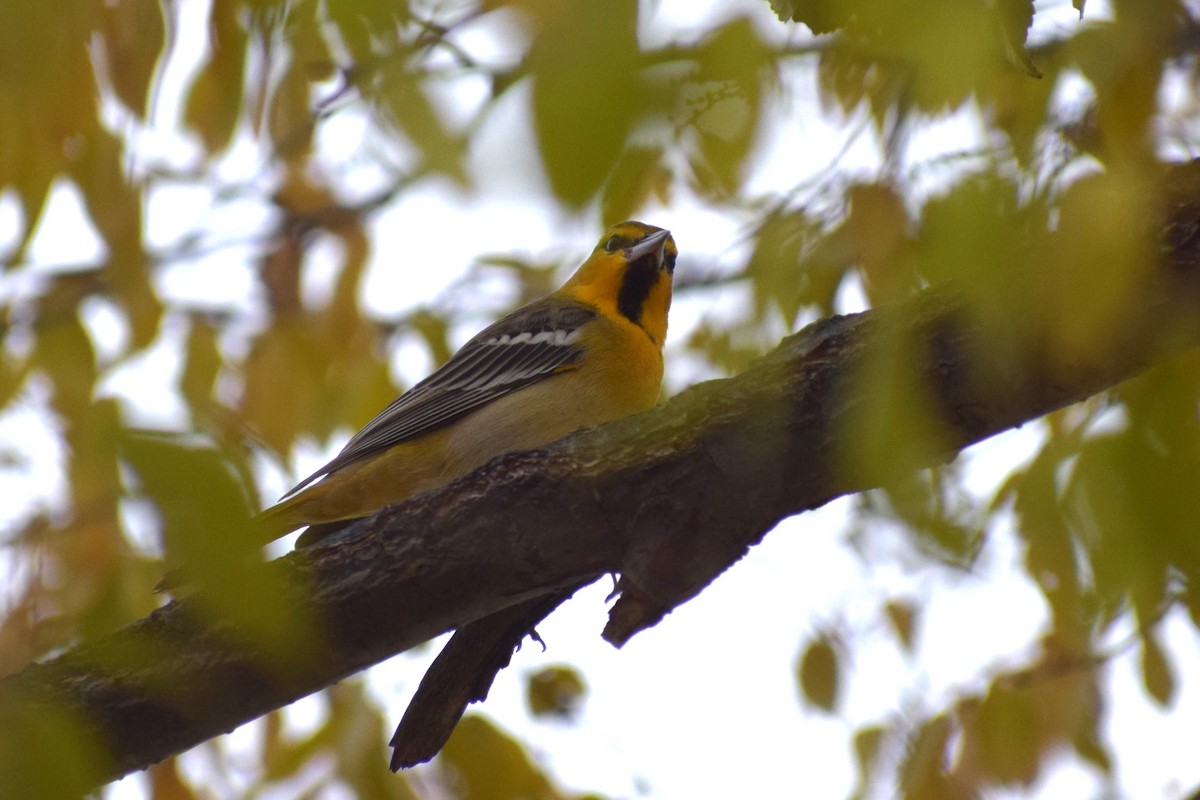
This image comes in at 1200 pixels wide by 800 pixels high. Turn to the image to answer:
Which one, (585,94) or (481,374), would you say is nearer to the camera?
(585,94)

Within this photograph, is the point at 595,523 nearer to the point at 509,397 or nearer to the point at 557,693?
the point at 557,693

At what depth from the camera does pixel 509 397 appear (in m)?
5.61

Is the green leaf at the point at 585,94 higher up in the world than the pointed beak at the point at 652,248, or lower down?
lower down

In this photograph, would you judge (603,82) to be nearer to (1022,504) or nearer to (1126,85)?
(1126,85)

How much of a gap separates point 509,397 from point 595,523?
2.51 meters

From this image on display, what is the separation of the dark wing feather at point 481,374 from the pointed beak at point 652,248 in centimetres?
44

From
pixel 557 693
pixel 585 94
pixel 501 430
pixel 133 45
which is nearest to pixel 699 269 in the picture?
pixel 501 430

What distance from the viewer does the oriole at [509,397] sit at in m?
5.14

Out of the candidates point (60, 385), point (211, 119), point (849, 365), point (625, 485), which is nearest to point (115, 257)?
point (60, 385)

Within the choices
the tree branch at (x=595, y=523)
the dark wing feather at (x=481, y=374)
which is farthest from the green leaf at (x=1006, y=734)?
the dark wing feather at (x=481, y=374)

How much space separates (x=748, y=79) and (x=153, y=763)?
2.46m

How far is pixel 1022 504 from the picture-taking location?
3.46 m

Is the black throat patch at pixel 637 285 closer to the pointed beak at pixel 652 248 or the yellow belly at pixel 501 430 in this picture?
the pointed beak at pixel 652 248

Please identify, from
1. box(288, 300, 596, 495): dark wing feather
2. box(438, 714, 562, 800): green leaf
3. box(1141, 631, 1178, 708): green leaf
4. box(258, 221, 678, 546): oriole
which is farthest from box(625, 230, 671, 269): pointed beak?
box(1141, 631, 1178, 708): green leaf
